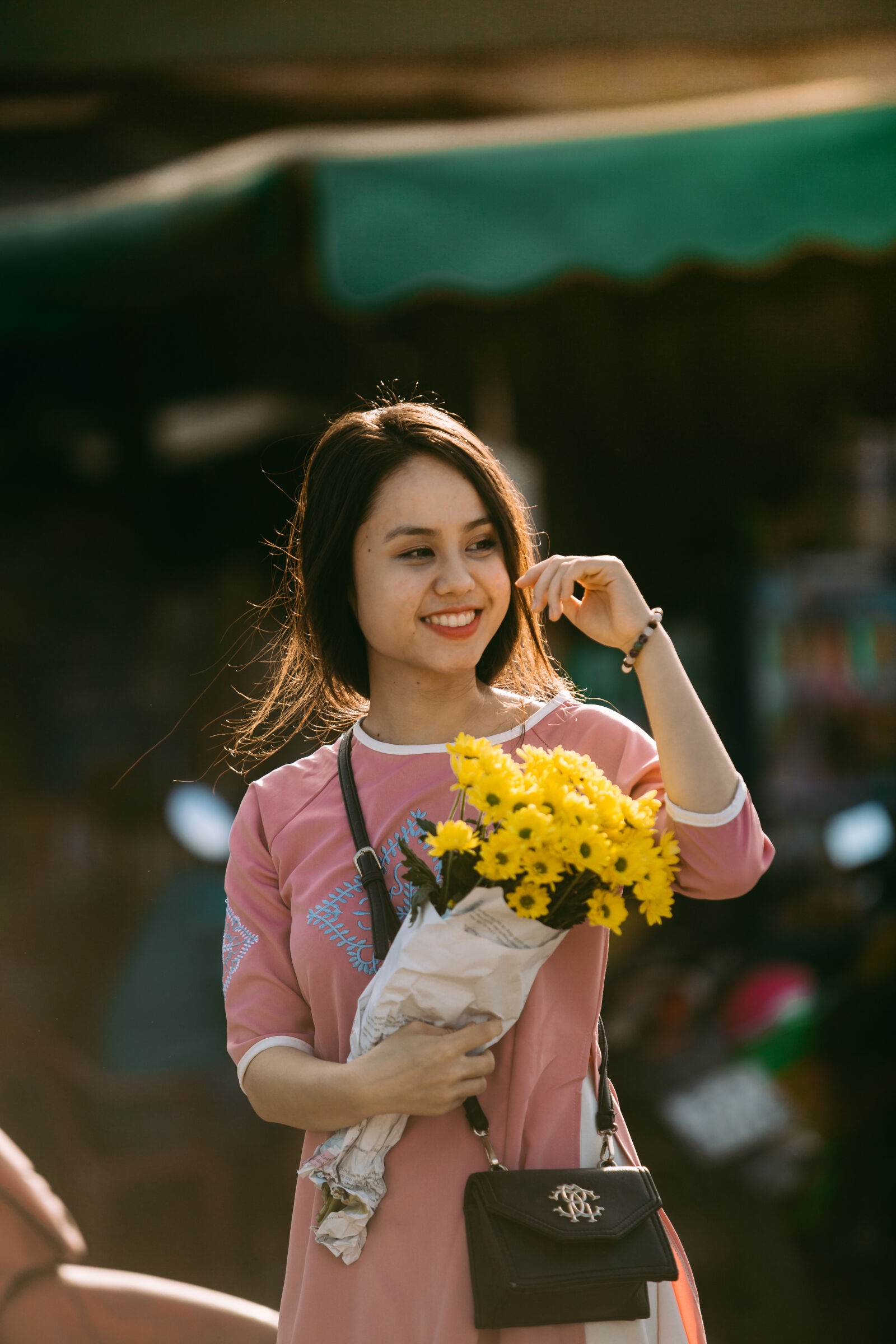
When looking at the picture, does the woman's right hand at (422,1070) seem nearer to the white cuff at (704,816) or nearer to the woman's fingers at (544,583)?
the white cuff at (704,816)

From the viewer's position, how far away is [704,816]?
138 cm

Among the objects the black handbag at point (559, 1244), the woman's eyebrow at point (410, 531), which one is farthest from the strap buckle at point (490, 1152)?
the woman's eyebrow at point (410, 531)

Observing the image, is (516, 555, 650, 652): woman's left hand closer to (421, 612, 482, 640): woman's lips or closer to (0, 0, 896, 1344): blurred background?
(421, 612, 482, 640): woman's lips

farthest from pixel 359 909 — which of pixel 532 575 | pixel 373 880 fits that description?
pixel 532 575

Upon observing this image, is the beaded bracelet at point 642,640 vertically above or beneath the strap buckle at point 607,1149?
above

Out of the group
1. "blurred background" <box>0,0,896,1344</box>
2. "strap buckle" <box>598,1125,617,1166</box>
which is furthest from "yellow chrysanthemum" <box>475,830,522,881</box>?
"blurred background" <box>0,0,896,1344</box>

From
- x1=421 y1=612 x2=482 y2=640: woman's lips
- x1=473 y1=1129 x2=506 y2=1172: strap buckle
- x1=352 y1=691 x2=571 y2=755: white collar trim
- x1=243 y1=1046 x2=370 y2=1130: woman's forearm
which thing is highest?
x1=421 y1=612 x2=482 y2=640: woman's lips

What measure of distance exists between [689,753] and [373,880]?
1.34 feet

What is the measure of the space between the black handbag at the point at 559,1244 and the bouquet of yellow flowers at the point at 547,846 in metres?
0.30

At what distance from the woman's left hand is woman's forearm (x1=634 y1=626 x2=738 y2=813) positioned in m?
0.09

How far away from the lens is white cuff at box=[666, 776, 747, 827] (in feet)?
4.51

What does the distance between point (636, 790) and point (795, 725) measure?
8.25 feet

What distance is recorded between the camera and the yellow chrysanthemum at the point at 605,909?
1289 millimetres

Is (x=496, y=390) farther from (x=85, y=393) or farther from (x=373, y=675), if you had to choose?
(x=373, y=675)
